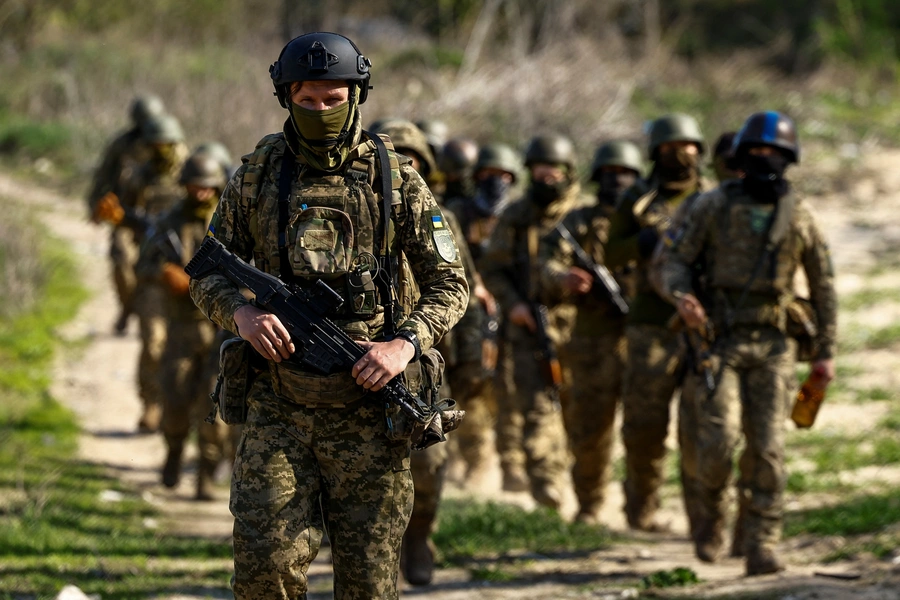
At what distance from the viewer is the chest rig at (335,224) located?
4.61 meters

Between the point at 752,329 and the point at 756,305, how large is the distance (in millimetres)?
122

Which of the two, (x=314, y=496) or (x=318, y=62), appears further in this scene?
(x=314, y=496)

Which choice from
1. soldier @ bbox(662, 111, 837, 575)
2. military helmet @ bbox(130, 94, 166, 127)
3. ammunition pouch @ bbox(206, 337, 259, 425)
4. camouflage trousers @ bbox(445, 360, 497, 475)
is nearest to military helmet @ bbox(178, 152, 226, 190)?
camouflage trousers @ bbox(445, 360, 497, 475)

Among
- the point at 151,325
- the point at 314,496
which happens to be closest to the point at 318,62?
the point at 314,496

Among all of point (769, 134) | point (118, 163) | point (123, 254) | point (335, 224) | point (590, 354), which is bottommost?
point (590, 354)

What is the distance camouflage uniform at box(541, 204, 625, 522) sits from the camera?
28.8 feet

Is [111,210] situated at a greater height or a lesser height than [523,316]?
greater

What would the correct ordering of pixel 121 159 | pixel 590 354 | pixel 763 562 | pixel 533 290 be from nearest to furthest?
pixel 763 562 → pixel 590 354 → pixel 533 290 → pixel 121 159

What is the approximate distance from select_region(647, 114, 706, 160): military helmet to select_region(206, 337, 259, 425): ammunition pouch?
402cm

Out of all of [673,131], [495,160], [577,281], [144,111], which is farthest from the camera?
[144,111]

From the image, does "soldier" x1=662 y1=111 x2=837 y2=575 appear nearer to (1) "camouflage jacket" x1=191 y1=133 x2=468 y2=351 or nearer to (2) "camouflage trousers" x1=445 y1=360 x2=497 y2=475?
(1) "camouflage jacket" x1=191 y1=133 x2=468 y2=351

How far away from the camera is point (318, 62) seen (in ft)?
14.8

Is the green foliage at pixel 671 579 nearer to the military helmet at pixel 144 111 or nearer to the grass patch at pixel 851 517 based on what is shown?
the grass patch at pixel 851 517

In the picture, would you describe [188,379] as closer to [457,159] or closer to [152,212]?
[152,212]
